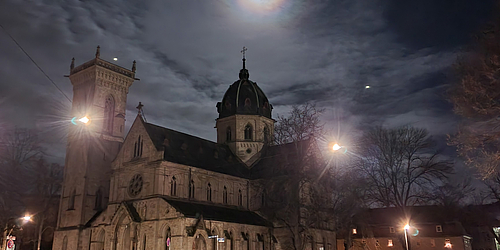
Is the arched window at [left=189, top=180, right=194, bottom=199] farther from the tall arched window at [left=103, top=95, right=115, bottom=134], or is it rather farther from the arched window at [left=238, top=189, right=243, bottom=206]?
the tall arched window at [left=103, top=95, right=115, bottom=134]

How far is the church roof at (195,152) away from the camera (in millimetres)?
45719

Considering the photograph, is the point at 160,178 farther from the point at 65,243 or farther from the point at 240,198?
the point at 65,243

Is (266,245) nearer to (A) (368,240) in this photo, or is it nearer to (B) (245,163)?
(B) (245,163)

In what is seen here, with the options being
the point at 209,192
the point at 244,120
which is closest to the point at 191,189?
the point at 209,192

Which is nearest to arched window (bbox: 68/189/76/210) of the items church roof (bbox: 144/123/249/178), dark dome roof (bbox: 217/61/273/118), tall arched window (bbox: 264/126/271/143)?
church roof (bbox: 144/123/249/178)

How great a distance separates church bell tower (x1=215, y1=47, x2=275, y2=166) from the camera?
2286 inches

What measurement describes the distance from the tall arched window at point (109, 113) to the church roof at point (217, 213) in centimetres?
1808

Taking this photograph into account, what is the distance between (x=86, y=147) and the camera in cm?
5347

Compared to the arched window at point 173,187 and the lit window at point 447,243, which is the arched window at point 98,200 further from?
the lit window at point 447,243

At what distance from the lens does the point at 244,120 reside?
59.0 metres

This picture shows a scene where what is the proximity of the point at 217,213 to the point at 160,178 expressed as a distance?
696 centimetres

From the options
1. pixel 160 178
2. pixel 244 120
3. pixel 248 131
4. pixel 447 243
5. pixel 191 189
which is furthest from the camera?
pixel 447 243

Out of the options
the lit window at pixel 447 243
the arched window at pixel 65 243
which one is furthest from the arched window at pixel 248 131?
the lit window at pixel 447 243

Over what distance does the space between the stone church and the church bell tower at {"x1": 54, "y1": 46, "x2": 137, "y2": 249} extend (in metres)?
0.12
